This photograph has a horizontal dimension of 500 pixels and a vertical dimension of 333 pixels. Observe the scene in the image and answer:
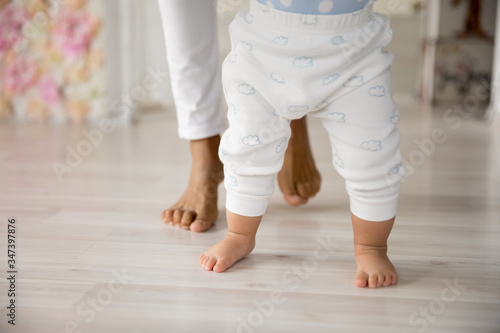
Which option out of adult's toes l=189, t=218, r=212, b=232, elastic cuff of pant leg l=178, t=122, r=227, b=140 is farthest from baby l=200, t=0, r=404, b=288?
elastic cuff of pant leg l=178, t=122, r=227, b=140

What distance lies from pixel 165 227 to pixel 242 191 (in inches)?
9.5

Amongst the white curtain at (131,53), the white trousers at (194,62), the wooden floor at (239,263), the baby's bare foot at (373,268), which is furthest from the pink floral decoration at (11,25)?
the baby's bare foot at (373,268)

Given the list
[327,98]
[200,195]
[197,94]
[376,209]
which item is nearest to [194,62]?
[197,94]

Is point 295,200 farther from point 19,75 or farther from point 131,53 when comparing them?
point 19,75

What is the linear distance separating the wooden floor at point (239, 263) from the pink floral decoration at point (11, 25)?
851mm

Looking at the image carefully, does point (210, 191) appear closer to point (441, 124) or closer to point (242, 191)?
point (242, 191)

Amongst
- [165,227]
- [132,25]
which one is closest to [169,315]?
[165,227]

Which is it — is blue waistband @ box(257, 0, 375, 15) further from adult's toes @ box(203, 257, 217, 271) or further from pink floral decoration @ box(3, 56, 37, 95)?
pink floral decoration @ box(3, 56, 37, 95)

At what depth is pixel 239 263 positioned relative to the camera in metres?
0.85

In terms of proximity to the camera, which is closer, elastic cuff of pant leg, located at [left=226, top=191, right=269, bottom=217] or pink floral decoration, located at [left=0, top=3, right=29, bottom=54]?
elastic cuff of pant leg, located at [left=226, top=191, right=269, bottom=217]

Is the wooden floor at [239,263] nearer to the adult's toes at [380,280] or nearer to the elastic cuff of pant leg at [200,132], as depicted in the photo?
the adult's toes at [380,280]

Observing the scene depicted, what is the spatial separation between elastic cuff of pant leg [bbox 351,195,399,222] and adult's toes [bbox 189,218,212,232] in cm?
31

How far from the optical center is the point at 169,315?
68 centimetres

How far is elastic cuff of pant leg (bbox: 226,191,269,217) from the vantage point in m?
0.84
